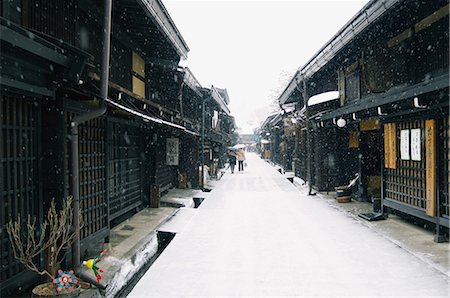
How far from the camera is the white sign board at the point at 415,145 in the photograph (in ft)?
33.9

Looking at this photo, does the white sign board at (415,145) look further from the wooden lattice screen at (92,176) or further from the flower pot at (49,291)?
the flower pot at (49,291)

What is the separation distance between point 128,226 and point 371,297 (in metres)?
7.50

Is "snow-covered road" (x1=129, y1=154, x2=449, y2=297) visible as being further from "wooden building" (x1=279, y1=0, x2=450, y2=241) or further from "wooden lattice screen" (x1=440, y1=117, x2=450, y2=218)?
"wooden building" (x1=279, y1=0, x2=450, y2=241)

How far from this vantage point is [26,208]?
6.14 metres

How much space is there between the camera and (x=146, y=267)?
885 cm

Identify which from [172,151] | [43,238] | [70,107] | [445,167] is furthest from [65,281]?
[172,151]

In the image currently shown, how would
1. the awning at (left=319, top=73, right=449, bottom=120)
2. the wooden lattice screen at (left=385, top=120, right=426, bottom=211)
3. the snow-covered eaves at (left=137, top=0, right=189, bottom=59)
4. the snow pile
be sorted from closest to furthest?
the snow pile → the awning at (left=319, top=73, right=449, bottom=120) → the snow-covered eaves at (left=137, top=0, right=189, bottom=59) → the wooden lattice screen at (left=385, top=120, right=426, bottom=211)

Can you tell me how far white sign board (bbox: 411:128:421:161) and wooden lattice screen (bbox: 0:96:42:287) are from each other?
368 inches

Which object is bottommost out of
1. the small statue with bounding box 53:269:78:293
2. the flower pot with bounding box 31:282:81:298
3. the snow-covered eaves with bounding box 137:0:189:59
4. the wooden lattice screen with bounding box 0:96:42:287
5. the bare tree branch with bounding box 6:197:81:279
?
the flower pot with bounding box 31:282:81:298

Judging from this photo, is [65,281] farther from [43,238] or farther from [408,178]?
[408,178]

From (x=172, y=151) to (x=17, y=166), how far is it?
1217 cm

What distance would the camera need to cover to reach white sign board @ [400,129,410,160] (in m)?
11.0

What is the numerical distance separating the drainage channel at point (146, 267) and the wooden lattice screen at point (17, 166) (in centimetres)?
198

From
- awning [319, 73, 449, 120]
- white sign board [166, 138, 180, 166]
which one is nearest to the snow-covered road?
awning [319, 73, 449, 120]
